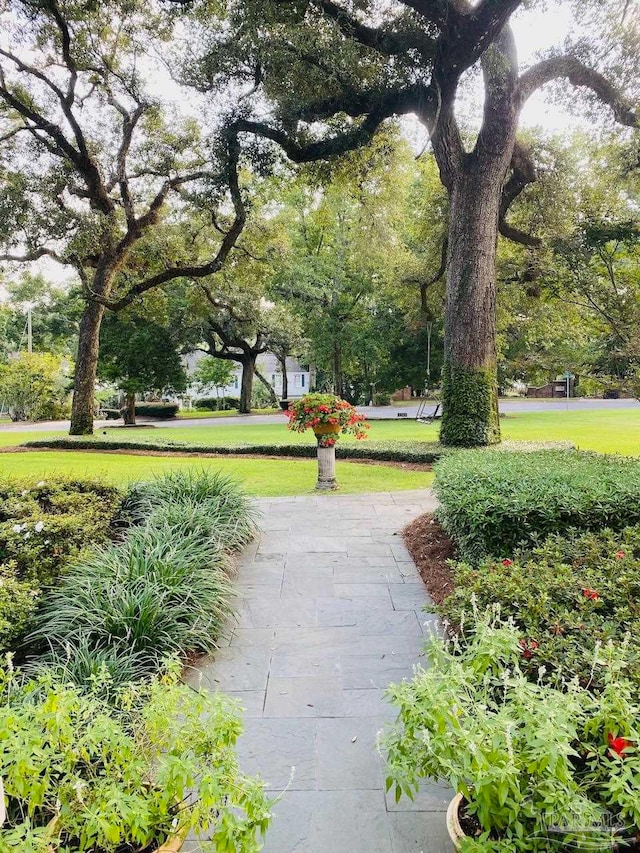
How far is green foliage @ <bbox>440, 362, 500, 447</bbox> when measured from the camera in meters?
9.58

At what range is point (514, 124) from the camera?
30.7ft

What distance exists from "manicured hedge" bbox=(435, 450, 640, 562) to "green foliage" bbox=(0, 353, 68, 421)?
912 inches

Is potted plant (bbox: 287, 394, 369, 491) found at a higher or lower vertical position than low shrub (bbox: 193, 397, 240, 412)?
higher

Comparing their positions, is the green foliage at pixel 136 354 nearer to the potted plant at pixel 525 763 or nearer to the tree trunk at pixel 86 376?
the tree trunk at pixel 86 376

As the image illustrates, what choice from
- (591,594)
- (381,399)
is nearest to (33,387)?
(381,399)

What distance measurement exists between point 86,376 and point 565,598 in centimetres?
1478

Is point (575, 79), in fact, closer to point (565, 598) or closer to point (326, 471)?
point (326, 471)

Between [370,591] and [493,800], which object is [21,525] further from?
[493,800]

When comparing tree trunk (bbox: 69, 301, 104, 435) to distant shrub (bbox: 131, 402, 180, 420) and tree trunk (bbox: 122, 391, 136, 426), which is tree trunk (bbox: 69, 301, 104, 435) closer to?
tree trunk (bbox: 122, 391, 136, 426)

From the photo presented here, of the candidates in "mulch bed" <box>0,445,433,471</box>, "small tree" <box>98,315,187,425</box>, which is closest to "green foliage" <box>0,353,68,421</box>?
"small tree" <box>98,315,187,425</box>

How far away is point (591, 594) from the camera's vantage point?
239cm

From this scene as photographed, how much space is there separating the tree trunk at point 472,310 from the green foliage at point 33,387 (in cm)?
1939

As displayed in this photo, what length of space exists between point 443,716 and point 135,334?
22.1 m

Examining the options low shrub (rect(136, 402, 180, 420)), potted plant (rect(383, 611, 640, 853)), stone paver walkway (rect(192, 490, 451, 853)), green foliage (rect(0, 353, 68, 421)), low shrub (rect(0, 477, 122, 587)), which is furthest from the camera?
low shrub (rect(136, 402, 180, 420))
